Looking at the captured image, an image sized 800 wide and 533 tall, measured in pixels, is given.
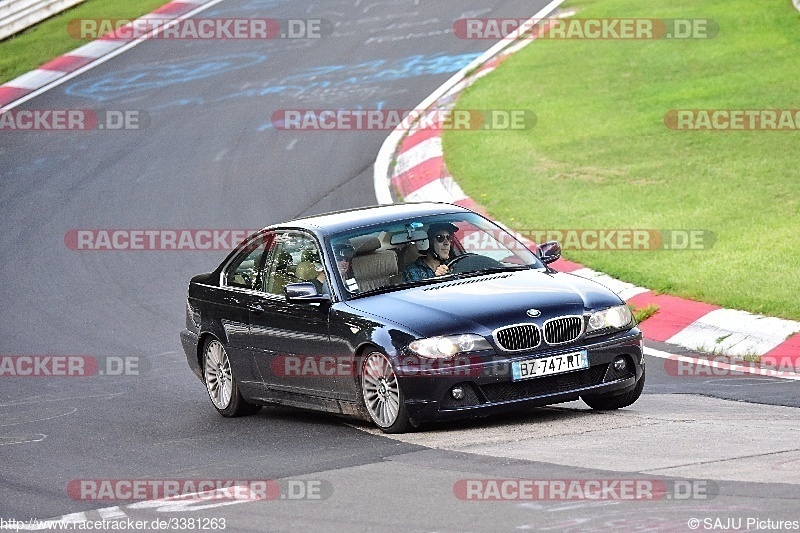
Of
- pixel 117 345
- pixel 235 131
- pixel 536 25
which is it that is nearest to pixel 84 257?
pixel 117 345

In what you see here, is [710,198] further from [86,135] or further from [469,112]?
[86,135]

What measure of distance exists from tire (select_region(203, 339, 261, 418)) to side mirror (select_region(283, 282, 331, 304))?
139 centimetres

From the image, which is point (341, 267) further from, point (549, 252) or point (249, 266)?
point (549, 252)

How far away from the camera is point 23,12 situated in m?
30.7

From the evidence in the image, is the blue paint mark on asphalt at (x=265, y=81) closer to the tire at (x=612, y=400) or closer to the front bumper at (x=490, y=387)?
the tire at (x=612, y=400)

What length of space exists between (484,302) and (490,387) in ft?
1.93

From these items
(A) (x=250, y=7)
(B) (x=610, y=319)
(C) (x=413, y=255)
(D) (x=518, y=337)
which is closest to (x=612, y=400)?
(B) (x=610, y=319)

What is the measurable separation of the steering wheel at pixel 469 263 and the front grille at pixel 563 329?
1.16 m

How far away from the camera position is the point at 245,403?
1137 cm

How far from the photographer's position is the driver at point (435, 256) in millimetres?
10295

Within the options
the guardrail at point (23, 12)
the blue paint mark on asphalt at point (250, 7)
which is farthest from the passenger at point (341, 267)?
the guardrail at point (23, 12)

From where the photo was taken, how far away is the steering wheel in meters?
10.4

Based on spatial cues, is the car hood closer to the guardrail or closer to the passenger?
the passenger

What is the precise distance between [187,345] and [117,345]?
2.27 m
